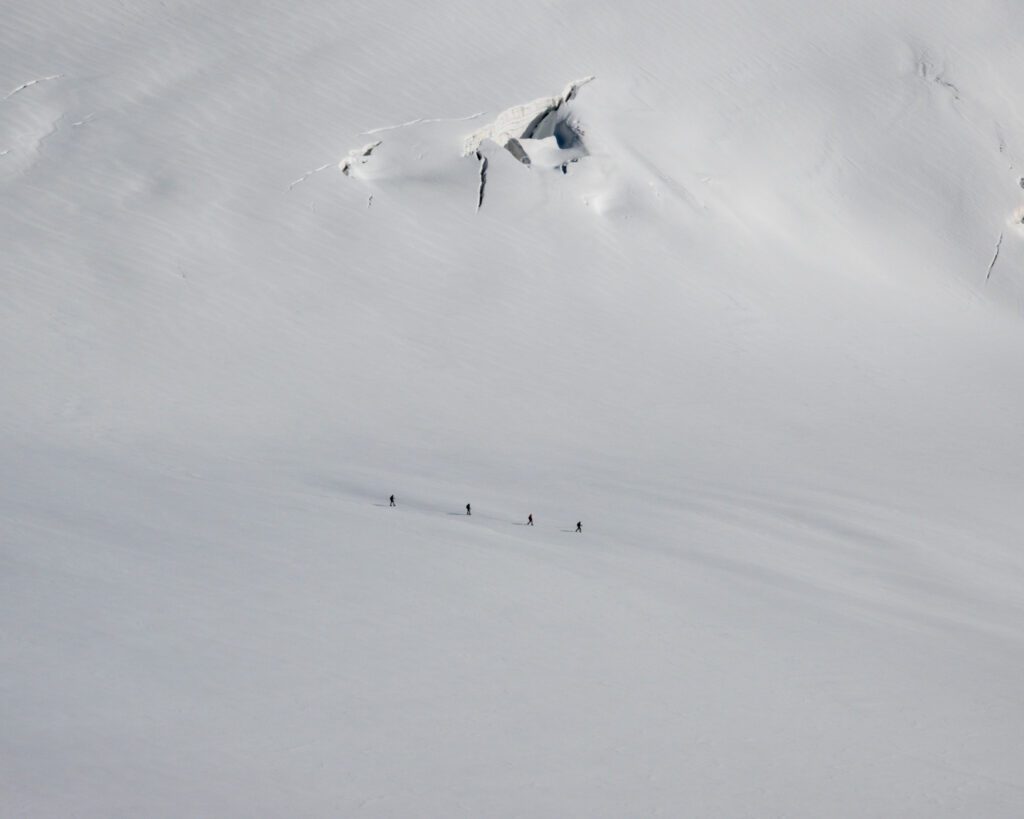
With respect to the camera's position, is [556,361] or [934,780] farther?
[556,361]

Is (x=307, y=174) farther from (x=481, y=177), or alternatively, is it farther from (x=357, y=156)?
(x=481, y=177)

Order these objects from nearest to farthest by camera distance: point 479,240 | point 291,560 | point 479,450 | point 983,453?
point 291,560
point 479,450
point 983,453
point 479,240

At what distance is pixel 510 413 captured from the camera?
27562 millimetres

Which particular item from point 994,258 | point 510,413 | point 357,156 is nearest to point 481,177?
point 357,156

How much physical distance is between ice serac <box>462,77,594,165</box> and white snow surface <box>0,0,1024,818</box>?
452 millimetres

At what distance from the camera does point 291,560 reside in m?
19.5

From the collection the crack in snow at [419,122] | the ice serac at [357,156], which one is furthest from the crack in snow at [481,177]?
the ice serac at [357,156]

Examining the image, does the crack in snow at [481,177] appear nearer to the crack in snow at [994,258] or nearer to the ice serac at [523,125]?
the ice serac at [523,125]

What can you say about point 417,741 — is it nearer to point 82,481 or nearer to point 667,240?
point 82,481

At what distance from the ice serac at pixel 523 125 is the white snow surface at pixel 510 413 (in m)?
0.45

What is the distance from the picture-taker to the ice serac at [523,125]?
34594 mm

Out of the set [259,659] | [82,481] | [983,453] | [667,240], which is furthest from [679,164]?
[259,659]

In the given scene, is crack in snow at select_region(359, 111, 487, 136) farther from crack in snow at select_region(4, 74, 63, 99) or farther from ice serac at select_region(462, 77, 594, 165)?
crack in snow at select_region(4, 74, 63, 99)

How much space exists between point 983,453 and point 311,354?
15034 millimetres
